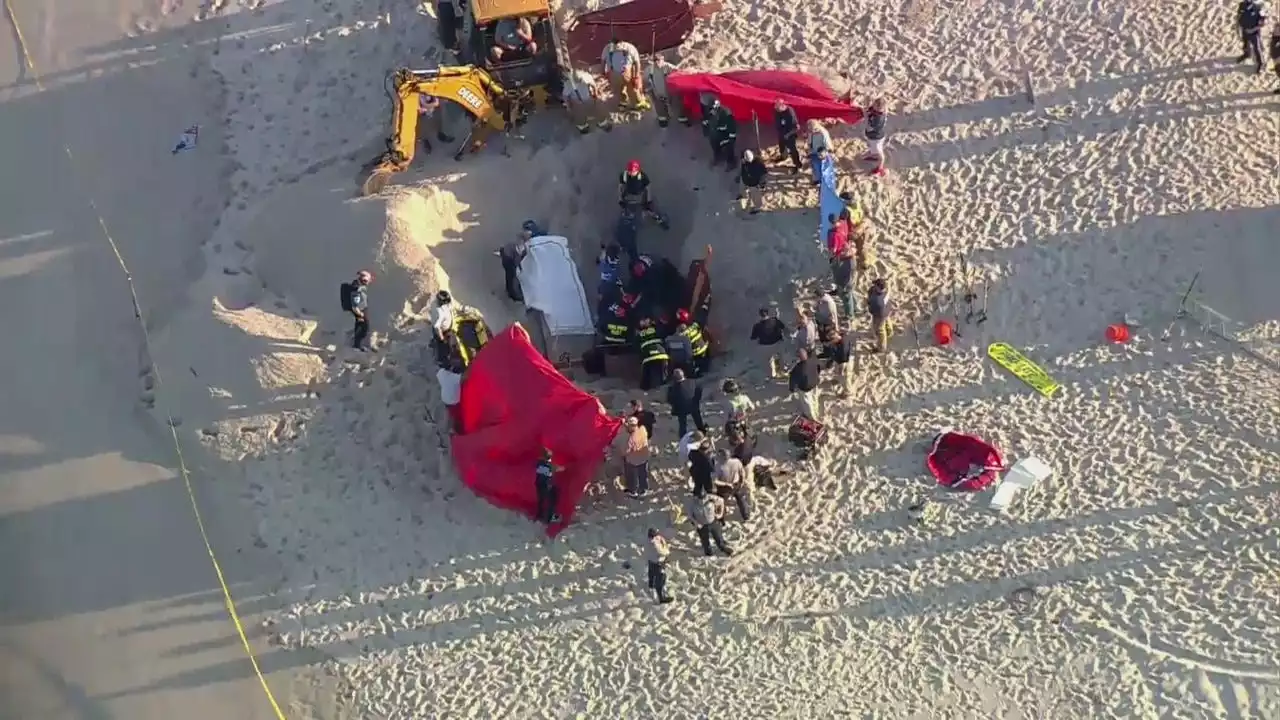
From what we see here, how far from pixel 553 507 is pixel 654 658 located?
2.21 metres

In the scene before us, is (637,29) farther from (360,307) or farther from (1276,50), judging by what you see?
(1276,50)

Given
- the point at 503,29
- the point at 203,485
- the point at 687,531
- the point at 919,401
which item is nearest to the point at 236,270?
the point at 203,485

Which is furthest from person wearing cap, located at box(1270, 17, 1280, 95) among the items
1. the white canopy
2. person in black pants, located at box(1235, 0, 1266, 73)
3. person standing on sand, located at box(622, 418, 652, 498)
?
person standing on sand, located at box(622, 418, 652, 498)

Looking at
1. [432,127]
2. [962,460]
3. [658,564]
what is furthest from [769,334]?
[432,127]

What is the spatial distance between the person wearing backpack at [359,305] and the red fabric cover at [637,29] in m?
4.85

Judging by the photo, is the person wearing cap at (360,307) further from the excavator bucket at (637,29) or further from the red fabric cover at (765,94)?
the red fabric cover at (765,94)

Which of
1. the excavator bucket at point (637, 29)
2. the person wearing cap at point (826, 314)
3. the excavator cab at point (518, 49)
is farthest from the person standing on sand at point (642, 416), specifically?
the excavator bucket at point (637, 29)

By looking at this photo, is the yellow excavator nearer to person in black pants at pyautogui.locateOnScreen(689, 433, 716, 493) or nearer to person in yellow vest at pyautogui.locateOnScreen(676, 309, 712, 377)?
person in yellow vest at pyautogui.locateOnScreen(676, 309, 712, 377)

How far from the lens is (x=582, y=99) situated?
21141 mm

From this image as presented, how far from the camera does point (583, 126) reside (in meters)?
21.4

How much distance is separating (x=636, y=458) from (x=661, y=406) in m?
1.57

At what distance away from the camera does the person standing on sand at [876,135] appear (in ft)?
66.1

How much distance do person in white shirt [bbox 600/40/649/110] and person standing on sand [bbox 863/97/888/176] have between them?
3.22 meters

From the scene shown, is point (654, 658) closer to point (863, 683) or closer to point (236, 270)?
point (863, 683)
